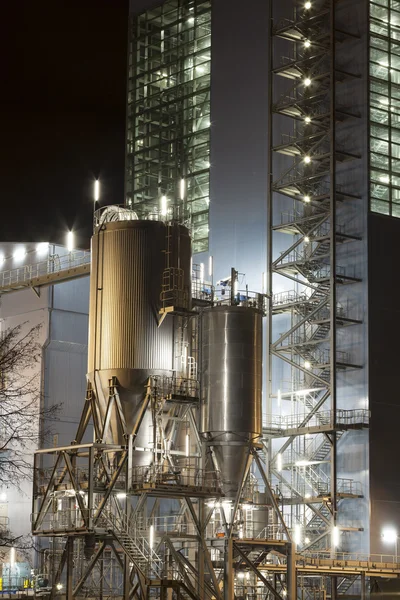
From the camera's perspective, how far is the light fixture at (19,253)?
88.6m

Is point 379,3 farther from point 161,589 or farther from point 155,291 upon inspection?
point 161,589

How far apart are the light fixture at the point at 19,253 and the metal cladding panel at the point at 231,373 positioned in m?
32.2

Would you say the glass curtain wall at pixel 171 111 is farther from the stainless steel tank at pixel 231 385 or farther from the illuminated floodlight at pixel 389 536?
the stainless steel tank at pixel 231 385

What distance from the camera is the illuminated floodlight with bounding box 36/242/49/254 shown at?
8562cm

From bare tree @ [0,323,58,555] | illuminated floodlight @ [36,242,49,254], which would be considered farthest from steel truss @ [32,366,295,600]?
illuminated floodlight @ [36,242,49,254]

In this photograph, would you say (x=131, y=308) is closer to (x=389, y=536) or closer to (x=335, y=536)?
(x=335, y=536)

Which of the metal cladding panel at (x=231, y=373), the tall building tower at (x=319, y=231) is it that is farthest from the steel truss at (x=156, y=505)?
the tall building tower at (x=319, y=231)

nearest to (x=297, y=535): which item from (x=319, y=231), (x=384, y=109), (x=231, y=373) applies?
(x=231, y=373)

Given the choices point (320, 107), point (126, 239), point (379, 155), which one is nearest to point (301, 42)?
point (320, 107)

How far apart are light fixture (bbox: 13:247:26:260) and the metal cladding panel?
32.2 meters

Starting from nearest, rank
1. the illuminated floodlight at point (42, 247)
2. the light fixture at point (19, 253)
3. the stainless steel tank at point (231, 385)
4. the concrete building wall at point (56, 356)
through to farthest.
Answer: the stainless steel tank at point (231, 385) → the concrete building wall at point (56, 356) → the illuminated floodlight at point (42, 247) → the light fixture at point (19, 253)

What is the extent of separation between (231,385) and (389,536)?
18.7m

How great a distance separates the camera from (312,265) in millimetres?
75562

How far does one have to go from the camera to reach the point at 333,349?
234 ft
